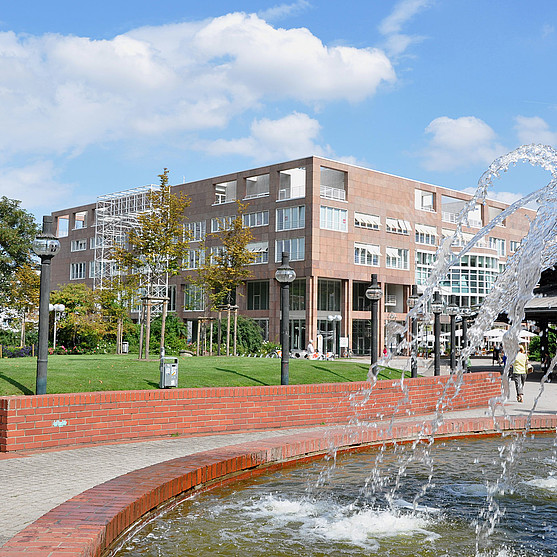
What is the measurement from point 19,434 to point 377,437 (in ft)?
16.1

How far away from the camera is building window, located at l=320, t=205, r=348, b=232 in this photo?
5634cm

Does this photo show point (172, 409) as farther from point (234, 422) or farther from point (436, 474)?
point (436, 474)

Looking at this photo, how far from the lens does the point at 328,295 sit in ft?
196

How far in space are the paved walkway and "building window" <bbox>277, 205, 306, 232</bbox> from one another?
45467 millimetres

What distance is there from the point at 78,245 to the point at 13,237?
101 feet

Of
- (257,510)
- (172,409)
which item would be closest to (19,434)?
(172,409)

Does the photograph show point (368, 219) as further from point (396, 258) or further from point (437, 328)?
point (437, 328)

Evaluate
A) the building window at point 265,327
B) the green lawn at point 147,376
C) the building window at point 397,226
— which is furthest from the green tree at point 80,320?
the building window at point 397,226

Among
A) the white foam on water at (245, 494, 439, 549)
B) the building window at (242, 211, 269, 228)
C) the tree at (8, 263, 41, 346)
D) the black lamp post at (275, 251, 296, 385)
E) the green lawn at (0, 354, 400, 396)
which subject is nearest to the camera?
the white foam on water at (245, 494, 439, 549)

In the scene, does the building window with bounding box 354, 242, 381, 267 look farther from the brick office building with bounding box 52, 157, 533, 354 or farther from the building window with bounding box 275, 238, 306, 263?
the building window with bounding box 275, 238, 306, 263

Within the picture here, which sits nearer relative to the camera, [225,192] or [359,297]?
[359,297]

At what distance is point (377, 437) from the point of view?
32.8 feet

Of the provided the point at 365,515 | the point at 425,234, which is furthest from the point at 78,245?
the point at 365,515

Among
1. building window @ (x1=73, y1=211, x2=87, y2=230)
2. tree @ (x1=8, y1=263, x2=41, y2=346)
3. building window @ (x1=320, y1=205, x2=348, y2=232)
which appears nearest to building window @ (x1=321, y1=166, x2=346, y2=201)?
building window @ (x1=320, y1=205, x2=348, y2=232)
